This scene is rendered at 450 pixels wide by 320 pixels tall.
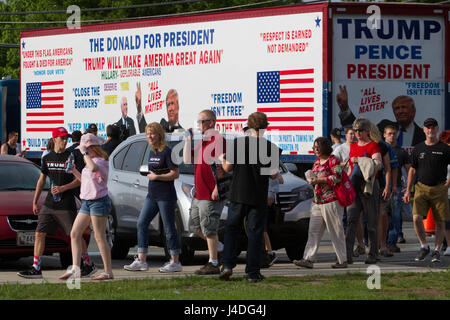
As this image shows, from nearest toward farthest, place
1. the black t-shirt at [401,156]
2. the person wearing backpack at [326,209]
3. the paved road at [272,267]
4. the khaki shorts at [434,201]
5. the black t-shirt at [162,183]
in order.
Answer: the paved road at [272,267], the black t-shirt at [162,183], the person wearing backpack at [326,209], the khaki shorts at [434,201], the black t-shirt at [401,156]

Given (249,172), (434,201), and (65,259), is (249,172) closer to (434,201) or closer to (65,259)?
(65,259)

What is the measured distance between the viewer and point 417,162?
15227 mm

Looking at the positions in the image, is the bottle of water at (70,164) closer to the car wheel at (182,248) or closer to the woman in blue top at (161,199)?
the woman in blue top at (161,199)

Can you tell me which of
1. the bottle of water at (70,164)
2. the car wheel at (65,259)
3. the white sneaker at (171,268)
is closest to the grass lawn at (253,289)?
the white sneaker at (171,268)

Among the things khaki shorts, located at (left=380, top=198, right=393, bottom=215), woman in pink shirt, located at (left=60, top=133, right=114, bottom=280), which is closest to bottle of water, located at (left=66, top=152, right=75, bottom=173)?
woman in pink shirt, located at (left=60, top=133, right=114, bottom=280)

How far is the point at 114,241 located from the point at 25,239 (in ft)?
7.44

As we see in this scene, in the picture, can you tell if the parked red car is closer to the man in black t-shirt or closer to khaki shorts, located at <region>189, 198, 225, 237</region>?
khaki shorts, located at <region>189, 198, 225, 237</region>

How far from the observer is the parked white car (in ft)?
47.5

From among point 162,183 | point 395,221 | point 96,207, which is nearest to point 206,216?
point 162,183

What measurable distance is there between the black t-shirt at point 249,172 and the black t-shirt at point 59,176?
2125mm

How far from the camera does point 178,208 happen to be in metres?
14.5

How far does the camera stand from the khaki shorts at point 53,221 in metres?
13.0

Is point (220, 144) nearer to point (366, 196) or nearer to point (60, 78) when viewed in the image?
point (366, 196)
